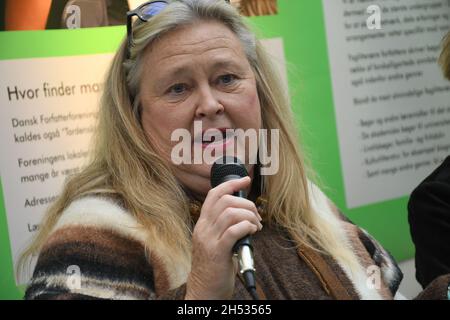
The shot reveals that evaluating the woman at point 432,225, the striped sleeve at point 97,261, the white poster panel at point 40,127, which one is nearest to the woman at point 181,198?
the striped sleeve at point 97,261

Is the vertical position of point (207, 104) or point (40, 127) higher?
point (207, 104)

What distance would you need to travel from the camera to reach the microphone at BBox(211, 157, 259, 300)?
1.24 metres

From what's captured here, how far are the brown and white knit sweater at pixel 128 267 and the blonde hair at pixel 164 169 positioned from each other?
0.04 metres

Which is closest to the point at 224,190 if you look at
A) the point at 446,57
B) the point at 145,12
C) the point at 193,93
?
the point at 193,93

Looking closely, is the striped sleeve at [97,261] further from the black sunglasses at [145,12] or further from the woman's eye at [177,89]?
the black sunglasses at [145,12]

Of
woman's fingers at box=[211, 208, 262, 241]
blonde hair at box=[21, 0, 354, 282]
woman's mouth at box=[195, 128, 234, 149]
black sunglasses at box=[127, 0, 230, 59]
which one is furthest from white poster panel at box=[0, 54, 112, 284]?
woman's fingers at box=[211, 208, 262, 241]

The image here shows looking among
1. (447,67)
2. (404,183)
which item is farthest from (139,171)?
(404,183)

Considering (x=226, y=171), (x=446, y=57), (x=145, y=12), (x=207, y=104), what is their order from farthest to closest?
(x=446, y=57), (x=145, y=12), (x=207, y=104), (x=226, y=171)

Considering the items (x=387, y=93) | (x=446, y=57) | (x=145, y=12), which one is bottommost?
(x=387, y=93)

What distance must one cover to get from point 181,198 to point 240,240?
19.0 inches

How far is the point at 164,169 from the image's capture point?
173 centimetres

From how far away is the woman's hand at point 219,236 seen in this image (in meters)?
1.26

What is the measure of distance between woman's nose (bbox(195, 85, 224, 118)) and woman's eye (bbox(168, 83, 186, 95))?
5 cm

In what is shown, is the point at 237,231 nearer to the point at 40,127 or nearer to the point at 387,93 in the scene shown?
the point at 40,127
